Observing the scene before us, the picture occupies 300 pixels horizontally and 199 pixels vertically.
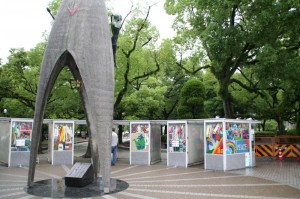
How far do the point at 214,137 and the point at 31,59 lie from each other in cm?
1396

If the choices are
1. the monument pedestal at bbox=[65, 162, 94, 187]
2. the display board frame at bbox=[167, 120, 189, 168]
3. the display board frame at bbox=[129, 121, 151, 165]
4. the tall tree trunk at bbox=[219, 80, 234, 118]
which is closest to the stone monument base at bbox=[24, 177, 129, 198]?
the monument pedestal at bbox=[65, 162, 94, 187]

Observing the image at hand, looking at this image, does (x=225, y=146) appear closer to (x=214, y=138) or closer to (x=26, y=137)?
(x=214, y=138)

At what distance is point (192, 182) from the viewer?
35.1ft

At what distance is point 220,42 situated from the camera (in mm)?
15633

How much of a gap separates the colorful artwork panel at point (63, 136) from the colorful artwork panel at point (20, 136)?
4.43 feet

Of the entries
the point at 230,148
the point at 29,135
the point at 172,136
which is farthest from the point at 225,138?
the point at 29,135

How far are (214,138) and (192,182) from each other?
405cm

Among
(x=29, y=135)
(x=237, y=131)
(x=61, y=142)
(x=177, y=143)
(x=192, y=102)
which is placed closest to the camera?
(x=237, y=131)

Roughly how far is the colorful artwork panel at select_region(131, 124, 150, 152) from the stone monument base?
574 centimetres

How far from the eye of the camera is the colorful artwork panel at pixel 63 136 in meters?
15.8

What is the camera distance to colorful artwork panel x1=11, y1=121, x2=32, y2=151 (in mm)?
15117

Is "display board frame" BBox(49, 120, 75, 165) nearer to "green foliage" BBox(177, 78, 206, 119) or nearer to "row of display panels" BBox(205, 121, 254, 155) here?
"row of display panels" BBox(205, 121, 254, 155)

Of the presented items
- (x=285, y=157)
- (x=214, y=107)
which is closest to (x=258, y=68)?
(x=285, y=157)

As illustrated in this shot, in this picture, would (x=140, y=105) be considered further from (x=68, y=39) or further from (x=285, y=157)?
(x=68, y=39)
